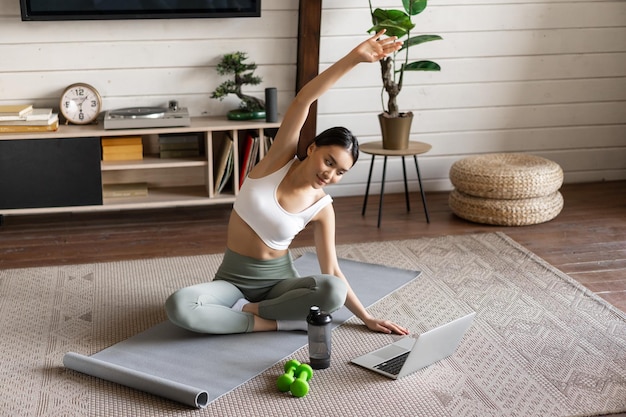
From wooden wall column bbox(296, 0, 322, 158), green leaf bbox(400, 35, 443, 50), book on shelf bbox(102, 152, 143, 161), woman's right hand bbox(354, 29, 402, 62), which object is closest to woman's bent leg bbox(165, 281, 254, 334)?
woman's right hand bbox(354, 29, 402, 62)

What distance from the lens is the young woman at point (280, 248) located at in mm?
Answer: 2432

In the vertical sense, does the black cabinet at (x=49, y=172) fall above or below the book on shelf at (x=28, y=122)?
below

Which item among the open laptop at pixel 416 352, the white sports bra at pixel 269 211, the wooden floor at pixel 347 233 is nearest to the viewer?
the open laptop at pixel 416 352

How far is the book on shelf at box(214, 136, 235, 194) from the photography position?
3.82m

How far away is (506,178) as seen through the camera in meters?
3.76

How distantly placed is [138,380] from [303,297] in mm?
573

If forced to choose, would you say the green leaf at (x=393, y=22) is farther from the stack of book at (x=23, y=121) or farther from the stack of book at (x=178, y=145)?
the stack of book at (x=23, y=121)

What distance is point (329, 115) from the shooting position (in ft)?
13.7

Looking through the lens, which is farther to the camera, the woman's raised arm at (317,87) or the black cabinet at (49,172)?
the black cabinet at (49,172)

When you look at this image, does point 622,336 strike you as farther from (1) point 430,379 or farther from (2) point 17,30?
(2) point 17,30

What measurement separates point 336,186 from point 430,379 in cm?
208

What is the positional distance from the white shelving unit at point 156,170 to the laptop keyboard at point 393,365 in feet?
5.37

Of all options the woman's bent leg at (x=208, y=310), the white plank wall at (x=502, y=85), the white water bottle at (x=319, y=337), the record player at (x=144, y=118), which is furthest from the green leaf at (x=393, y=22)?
the white water bottle at (x=319, y=337)

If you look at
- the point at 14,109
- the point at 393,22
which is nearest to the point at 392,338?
the point at 393,22
